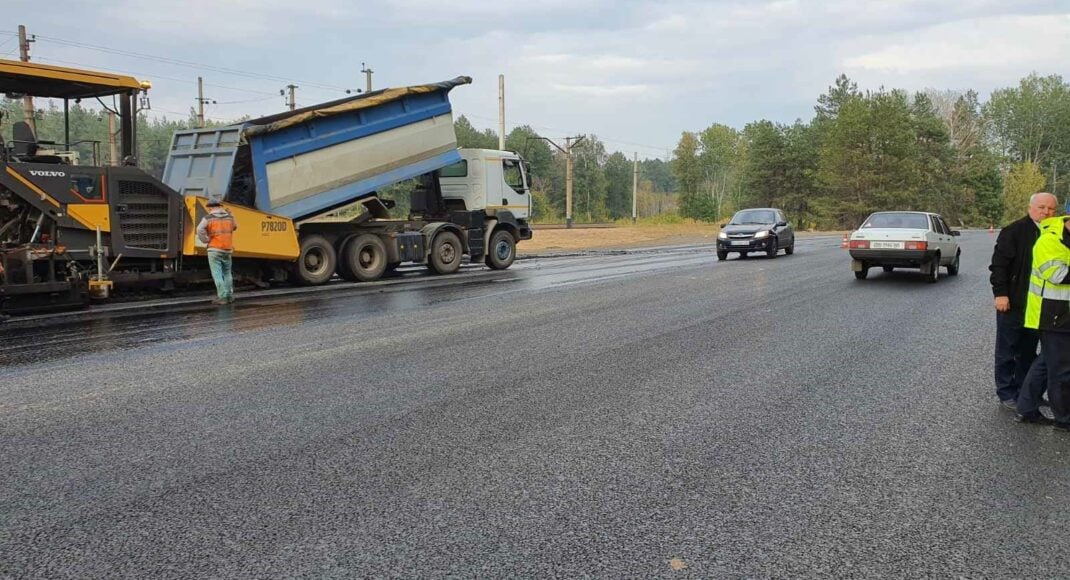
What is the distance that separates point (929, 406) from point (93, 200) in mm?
11106

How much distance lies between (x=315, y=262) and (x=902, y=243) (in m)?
11.4

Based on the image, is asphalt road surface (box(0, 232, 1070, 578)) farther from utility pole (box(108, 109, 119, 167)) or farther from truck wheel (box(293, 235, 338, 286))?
truck wheel (box(293, 235, 338, 286))

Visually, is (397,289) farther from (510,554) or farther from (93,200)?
(510,554)

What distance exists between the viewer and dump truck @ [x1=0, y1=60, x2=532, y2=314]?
1105 cm

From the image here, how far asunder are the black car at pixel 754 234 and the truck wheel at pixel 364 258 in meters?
10.8

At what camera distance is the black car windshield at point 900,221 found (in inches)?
616

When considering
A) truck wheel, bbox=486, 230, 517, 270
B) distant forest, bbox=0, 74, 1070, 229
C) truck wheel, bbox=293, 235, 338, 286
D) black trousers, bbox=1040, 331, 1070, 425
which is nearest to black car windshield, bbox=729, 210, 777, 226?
truck wheel, bbox=486, 230, 517, 270

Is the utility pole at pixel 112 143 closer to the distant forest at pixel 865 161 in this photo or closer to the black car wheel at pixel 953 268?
the black car wheel at pixel 953 268

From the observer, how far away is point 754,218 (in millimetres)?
24500

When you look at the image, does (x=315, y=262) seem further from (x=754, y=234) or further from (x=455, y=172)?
(x=754, y=234)

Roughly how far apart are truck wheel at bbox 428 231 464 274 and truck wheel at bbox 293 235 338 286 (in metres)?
2.67

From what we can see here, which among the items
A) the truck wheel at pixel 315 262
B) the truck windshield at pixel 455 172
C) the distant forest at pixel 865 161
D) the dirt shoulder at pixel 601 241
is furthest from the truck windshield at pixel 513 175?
the distant forest at pixel 865 161

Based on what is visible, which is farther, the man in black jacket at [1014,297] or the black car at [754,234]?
the black car at [754,234]

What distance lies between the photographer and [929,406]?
19.3 feet
